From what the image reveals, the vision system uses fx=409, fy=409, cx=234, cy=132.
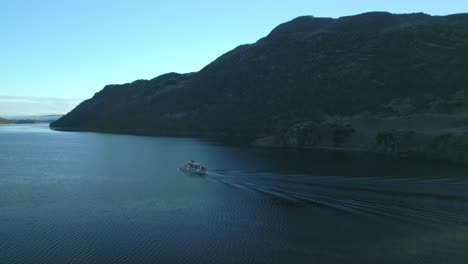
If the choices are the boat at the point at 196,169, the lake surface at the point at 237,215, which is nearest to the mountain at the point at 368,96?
the lake surface at the point at 237,215

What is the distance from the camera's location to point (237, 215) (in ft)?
151

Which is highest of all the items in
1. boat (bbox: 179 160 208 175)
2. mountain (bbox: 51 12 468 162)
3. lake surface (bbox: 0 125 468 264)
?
mountain (bbox: 51 12 468 162)

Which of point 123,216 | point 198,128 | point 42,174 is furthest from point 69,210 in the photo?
point 198,128

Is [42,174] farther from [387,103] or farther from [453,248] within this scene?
[387,103]

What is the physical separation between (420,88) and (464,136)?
5672 centimetres

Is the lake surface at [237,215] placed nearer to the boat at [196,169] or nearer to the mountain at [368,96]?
the boat at [196,169]

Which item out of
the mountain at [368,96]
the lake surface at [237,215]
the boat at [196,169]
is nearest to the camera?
the lake surface at [237,215]

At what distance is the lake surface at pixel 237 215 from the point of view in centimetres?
3494

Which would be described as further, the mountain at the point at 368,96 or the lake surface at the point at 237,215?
the mountain at the point at 368,96

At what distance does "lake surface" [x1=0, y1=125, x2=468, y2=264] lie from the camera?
3494 cm

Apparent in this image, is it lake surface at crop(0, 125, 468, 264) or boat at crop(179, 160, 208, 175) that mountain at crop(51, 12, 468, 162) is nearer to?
lake surface at crop(0, 125, 468, 264)

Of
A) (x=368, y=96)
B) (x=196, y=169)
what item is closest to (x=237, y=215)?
(x=196, y=169)

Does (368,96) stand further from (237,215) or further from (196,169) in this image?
(237,215)

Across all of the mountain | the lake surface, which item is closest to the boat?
the lake surface
